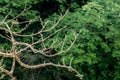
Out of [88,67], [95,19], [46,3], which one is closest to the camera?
[95,19]

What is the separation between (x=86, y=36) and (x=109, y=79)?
4.05 feet

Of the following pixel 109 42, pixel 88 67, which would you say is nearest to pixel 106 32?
pixel 109 42

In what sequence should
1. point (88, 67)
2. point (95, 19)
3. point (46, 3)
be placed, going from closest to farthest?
point (95, 19) < point (88, 67) < point (46, 3)

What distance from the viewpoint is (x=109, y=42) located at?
7152 mm

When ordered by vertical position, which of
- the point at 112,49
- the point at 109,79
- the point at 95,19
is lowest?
the point at 109,79

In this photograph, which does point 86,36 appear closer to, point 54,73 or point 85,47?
point 85,47

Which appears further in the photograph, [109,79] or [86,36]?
[109,79]

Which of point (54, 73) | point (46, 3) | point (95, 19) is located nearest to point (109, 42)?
point (95, 19)

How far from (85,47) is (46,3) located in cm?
222

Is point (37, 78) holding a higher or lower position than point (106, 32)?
lower

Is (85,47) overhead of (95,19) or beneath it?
beneath

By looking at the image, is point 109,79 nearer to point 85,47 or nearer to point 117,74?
point 117,74

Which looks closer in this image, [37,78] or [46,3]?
[37,78]

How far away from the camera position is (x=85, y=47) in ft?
22.8
